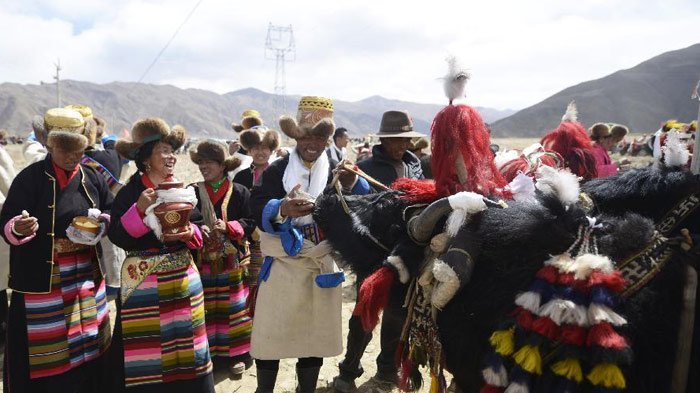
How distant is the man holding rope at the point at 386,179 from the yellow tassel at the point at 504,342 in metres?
1.91

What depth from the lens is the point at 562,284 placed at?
1.54 m

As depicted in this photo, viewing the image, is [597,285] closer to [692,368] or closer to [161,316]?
[692,368]

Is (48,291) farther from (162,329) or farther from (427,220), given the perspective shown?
(427,220)

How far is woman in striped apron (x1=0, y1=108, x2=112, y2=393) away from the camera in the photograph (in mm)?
3123

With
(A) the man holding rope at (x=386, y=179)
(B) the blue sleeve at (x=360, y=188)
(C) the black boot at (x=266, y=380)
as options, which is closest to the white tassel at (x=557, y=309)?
(B) the blue sleeve at (x=360, y=188)

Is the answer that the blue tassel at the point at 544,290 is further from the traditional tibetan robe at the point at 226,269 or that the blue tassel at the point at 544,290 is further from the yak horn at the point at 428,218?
the traditional tibetan robe at the point at 226,269

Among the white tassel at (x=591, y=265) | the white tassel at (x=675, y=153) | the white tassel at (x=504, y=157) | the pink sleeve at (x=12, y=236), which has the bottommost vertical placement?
the pink sleeve at (x=12, y=236)

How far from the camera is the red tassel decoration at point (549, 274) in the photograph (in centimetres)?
156

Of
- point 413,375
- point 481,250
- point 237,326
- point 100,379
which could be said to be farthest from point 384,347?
point 481,250

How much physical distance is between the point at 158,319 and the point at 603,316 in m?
2.54

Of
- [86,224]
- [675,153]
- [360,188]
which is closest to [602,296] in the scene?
[675,153]

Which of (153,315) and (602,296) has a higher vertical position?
(602,296)

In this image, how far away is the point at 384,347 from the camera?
3916 millimetres

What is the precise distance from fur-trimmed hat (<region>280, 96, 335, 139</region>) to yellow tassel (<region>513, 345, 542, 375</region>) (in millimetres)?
1948
